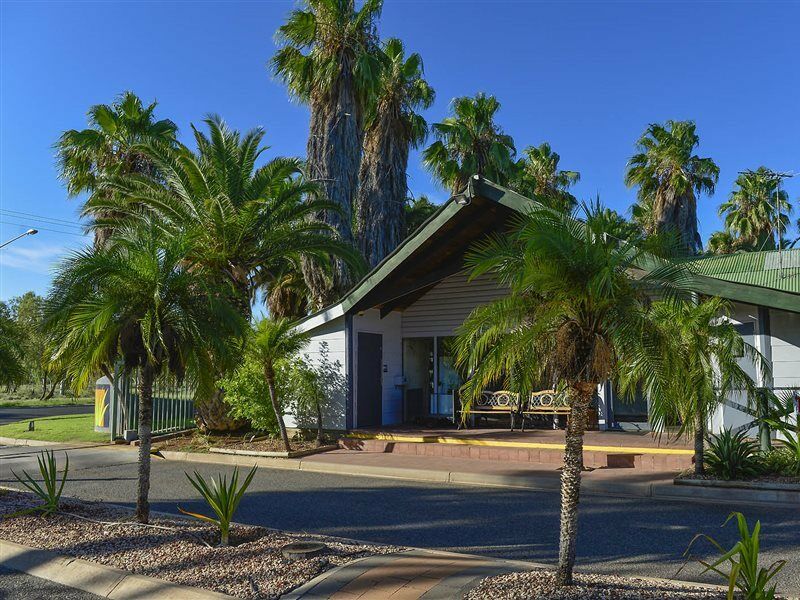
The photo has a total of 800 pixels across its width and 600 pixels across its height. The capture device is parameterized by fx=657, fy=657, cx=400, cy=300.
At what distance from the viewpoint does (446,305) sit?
1647 centimetres

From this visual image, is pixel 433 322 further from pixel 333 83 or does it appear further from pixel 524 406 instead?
pixel 333 83

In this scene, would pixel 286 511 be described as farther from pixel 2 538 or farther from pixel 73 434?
pixel 73 434

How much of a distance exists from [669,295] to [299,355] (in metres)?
11.5

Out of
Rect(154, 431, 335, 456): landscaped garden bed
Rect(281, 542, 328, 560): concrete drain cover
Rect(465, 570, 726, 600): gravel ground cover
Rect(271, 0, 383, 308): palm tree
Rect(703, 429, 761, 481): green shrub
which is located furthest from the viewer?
Rect(271, 0, 383, 308): palm tree

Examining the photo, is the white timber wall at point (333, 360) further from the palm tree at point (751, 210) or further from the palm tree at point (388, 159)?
the palm tree at point (751, 210)

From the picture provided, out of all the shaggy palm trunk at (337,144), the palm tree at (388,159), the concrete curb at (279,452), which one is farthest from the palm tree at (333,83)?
the concrete curb at (279,452)

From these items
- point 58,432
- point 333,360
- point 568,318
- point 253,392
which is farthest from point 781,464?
point 58,432

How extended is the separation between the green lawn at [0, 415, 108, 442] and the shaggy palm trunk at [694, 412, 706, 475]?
554 inches

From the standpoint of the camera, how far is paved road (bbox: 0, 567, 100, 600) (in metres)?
5.51

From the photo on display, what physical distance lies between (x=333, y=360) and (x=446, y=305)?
319cm

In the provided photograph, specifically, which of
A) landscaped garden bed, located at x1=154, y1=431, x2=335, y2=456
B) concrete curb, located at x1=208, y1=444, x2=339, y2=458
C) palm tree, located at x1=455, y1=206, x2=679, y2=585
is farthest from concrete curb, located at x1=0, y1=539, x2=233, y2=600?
landscaped garden bed, located at x1=154, y1=431, x2=335, y2=456

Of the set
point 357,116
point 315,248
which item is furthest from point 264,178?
point 357,116

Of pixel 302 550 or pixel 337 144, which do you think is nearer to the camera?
pixel 302 550

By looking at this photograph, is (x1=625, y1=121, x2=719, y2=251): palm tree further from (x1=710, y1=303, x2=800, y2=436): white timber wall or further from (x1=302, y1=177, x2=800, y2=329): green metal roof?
(x1=710, y1=303, x2=800, y2=436): white timber wall
